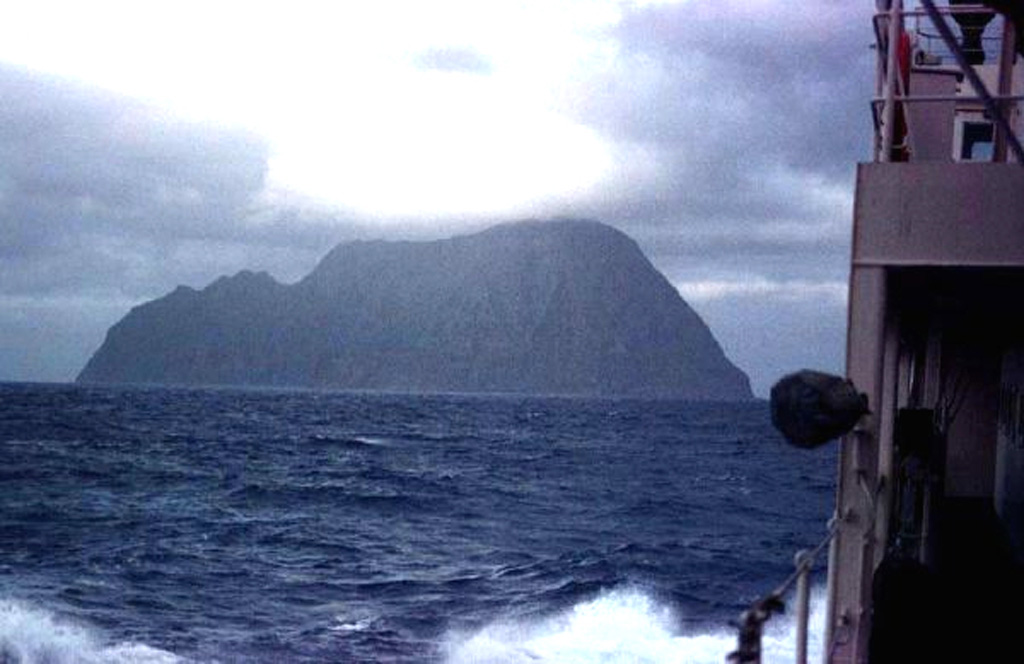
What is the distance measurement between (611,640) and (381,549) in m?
12.0

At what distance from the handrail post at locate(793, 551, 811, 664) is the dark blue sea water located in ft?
50.9

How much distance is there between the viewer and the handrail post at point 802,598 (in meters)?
5.61

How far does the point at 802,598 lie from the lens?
18.6 ft

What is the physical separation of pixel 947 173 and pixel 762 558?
2706 centimetres

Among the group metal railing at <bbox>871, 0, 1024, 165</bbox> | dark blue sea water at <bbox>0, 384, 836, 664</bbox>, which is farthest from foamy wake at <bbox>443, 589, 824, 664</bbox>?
metal railing at <bbox>871, 0, 1024, 165</bbox>

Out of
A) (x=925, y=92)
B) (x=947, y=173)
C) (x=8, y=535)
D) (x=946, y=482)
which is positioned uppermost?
(x=925, y=92)

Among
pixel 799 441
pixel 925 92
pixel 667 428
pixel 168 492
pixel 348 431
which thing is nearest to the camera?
pixel 799 441

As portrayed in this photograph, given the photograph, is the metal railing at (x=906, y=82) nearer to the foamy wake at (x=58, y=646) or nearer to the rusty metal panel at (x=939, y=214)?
the rusty metal panel at (x=939, y=214)

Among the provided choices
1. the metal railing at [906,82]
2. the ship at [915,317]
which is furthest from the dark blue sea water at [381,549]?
the metal railing at [906,82]

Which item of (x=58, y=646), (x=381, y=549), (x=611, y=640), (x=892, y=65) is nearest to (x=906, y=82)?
(x=892, y=65)

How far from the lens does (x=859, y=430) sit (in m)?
6.84

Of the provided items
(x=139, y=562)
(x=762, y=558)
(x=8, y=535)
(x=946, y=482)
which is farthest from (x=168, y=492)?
(x=946, y=482)

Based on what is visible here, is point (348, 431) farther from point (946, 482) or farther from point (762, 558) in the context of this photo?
point (946, 482)

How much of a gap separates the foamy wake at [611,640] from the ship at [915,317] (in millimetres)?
10605
